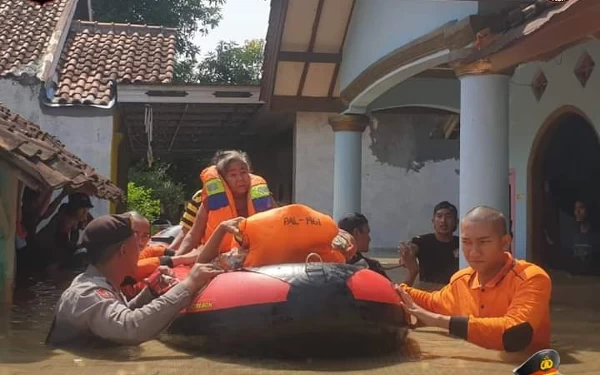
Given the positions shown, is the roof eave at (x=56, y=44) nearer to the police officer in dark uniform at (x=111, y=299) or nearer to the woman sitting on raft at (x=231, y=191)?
the woman sitting on raft at (x=231, y=191)

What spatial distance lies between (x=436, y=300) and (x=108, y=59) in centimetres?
1275

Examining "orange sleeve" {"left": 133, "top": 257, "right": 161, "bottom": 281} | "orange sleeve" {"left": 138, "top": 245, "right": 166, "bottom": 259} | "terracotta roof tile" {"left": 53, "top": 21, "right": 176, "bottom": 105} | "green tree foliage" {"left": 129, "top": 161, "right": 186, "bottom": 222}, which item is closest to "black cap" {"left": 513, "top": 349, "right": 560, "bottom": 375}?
"orange sleeve" {"left": 133, "top": 257, "right": 161, "bottom": 281}

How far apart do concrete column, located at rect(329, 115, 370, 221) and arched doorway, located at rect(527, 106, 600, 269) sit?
246cm

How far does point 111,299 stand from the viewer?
442 cm

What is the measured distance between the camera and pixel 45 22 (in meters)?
17.2

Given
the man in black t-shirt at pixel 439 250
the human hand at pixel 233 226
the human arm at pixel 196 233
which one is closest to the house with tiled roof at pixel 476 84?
the man in black t-shirt at pixel 439 250

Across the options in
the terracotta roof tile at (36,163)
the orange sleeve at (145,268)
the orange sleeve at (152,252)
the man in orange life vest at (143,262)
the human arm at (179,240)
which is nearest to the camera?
the man in orange life vest at (143,262)

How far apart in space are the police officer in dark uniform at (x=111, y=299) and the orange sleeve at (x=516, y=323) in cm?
149

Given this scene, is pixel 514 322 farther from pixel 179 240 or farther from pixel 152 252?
pixel 179 240

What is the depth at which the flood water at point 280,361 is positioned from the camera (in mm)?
4176

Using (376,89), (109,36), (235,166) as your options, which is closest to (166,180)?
(109,36)

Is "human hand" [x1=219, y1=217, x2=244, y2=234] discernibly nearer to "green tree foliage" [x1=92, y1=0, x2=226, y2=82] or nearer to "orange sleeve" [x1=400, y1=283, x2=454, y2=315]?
"orange sleeve" [x1=400, y1=283, x2=454, y2=315]

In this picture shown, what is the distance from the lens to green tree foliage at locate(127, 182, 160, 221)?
865 inches

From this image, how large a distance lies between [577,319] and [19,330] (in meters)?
4.22
